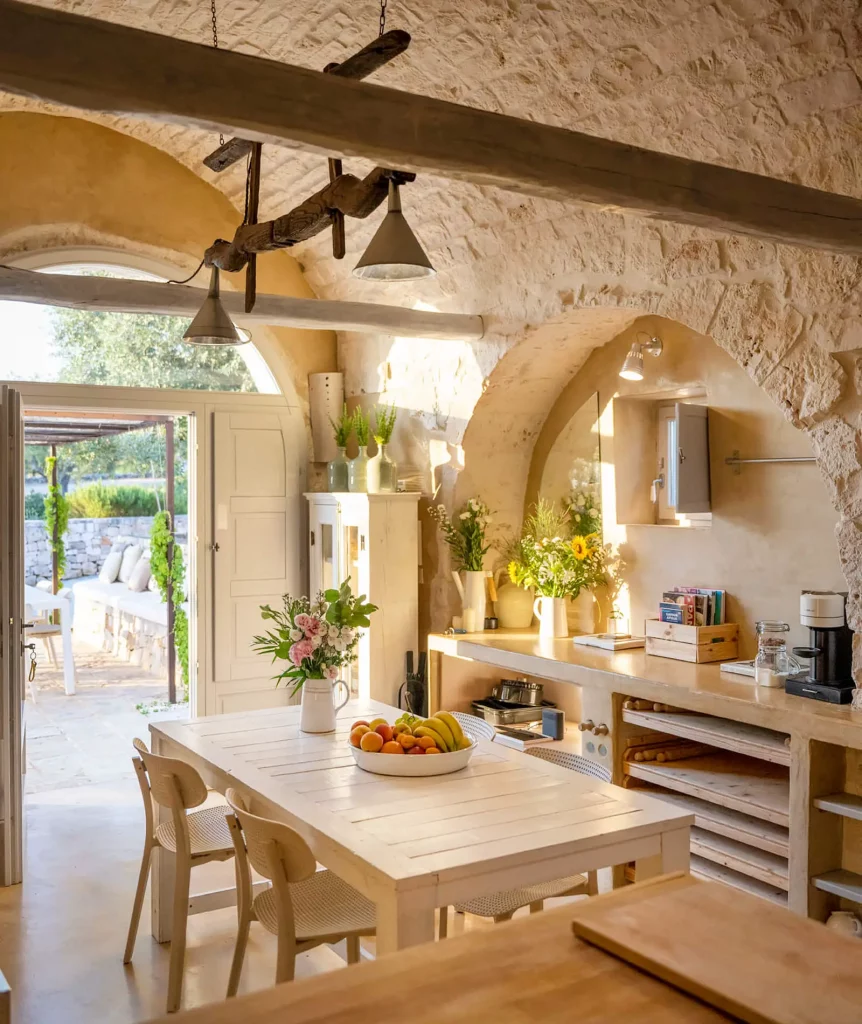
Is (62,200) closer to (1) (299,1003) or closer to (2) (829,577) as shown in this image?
(2) (829,577)

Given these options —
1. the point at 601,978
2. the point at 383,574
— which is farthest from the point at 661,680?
the point at 601,978

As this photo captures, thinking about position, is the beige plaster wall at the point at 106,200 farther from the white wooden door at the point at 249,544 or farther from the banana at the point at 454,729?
the banana at the point at 454,729

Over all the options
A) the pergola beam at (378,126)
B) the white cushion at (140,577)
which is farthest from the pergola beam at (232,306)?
the white cushion at (140,577)

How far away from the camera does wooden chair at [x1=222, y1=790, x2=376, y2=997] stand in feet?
8.78

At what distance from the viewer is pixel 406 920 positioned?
7.83ft

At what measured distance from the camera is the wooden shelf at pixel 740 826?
143 inches

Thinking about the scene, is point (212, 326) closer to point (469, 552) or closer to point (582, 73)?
point (582, 73)

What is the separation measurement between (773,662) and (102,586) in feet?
28.8

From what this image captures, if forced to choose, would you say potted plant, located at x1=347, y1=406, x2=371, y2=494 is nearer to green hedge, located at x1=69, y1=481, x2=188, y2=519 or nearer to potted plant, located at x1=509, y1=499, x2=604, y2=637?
potted plant, located at x1=509, y1=499, x2=604, y2=637

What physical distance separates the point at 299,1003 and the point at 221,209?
5.73m

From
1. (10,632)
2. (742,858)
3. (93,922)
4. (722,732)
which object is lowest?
(93,922)

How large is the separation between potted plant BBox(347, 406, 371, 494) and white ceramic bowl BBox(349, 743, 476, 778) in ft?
8.88

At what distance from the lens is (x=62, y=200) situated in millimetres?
5594

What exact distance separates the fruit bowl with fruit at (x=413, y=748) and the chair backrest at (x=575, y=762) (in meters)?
0.46
